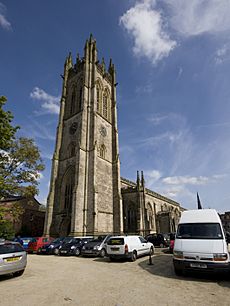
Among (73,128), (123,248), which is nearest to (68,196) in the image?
(73,128)

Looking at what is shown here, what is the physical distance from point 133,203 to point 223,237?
25.0m

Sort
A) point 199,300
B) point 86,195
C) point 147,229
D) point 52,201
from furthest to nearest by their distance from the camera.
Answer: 1. point 147,229
2. point 52,201
3. point 86,195
4. point 199,300

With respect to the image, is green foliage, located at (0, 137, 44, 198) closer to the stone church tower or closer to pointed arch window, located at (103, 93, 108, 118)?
the stone church tower

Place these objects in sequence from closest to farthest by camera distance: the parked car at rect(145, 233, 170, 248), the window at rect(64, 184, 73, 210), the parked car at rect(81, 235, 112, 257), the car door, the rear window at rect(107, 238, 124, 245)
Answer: the rear window at rect(107, 238, 124, 245) → the car door → the parked car at rect(81, 235, 112, 257) → the parked car at rect(145, 233, 170, 248) → the window at rect(64, 184, 73, 210)

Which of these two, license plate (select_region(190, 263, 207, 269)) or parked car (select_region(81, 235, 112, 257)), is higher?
license plate (select_region(190, 263, 207, 269))

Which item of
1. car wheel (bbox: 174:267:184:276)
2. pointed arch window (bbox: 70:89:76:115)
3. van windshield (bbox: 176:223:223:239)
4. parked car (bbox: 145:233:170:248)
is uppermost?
pointed arch window (bbox: 70:89:76:115)

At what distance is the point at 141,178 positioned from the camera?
3188 cm

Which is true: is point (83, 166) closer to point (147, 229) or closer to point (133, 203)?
point (133, 203)

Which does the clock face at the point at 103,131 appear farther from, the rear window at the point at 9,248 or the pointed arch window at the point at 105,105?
the rear window at the point at 9,248

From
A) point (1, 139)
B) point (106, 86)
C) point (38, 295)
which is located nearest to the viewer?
point (38, 295)

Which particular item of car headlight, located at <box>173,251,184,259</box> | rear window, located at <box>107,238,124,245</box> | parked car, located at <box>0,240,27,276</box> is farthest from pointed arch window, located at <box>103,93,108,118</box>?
car headlight, located at <box>173,251,184,259</box>

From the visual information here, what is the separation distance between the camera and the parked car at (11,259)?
22.2 ft

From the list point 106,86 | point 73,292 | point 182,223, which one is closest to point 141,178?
point 106,86

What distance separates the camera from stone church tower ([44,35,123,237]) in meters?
24.9
